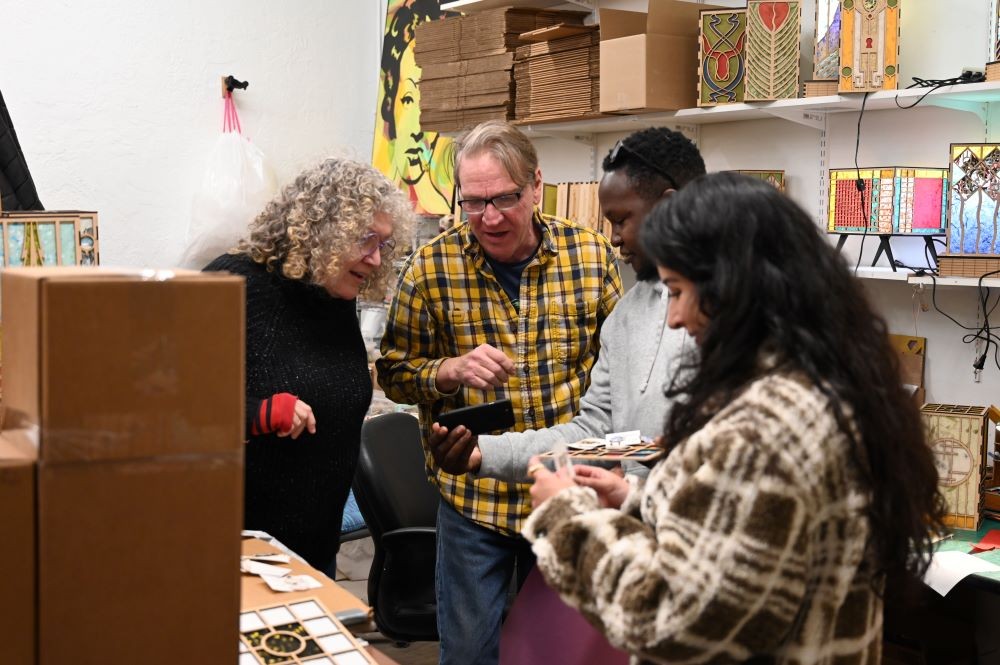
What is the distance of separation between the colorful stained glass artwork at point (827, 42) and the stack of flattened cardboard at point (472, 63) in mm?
1234

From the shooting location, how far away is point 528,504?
2.17 metres

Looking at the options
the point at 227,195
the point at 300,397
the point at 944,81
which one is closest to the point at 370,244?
the point at 300,397

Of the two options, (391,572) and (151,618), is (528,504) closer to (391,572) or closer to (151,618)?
(391,572)

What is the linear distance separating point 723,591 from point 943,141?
248cm

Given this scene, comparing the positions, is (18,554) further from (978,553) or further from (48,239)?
(978,553)

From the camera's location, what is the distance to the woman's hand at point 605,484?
1509mm

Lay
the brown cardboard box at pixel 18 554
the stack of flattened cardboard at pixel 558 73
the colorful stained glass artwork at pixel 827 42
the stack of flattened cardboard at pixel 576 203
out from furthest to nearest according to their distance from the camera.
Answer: the stack of flattened cardboard at pixel 576 203, the stack of flattened cardboard at pixel 558 73, the colorful stained glass artwork at pixel 827 42, the brown cardboard box at pixel 18 554

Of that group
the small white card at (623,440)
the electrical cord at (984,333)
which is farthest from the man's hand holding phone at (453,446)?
the electrical cord at (984,333)

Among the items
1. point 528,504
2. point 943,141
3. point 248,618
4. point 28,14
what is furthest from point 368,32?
point 248,618

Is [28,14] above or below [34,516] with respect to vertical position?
above

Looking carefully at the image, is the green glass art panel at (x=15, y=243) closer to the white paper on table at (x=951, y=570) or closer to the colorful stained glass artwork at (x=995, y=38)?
the white paper on table at (x=951, y=570)


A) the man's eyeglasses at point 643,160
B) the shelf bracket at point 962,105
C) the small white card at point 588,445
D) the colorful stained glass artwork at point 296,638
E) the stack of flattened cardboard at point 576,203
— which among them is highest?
the shelf bracket at point 962,105

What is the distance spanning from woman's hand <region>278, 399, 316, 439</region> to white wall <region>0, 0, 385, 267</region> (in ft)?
9.71

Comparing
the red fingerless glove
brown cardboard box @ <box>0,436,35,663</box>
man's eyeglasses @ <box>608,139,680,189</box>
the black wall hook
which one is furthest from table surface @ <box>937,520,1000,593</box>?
the black wall hook
